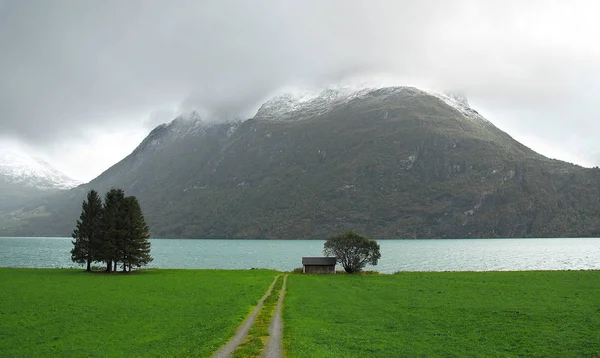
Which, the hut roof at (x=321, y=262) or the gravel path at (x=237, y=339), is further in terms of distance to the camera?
the hut roof at (x=321, y=262)

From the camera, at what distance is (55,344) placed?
29375 mm

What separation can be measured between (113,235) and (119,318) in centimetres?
5589

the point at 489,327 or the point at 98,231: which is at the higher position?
the point at 98,231

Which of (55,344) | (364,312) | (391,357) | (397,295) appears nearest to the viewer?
(391,357)

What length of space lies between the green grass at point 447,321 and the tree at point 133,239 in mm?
47838

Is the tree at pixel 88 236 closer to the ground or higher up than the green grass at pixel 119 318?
higher up

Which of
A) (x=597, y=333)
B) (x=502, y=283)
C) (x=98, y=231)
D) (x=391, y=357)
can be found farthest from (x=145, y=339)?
(x=98, y=231)

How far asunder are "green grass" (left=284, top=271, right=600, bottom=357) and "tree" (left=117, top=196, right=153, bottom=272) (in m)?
47.8

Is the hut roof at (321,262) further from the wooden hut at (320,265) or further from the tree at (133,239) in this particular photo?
the tree at (133,239)

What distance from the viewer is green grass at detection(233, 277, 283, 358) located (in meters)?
24.9

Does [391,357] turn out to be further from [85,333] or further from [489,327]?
[85,333]

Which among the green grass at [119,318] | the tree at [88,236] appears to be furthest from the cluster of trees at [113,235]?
the green grass at [119,318]

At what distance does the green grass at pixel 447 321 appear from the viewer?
27422 mm

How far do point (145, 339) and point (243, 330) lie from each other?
22.6 feet
